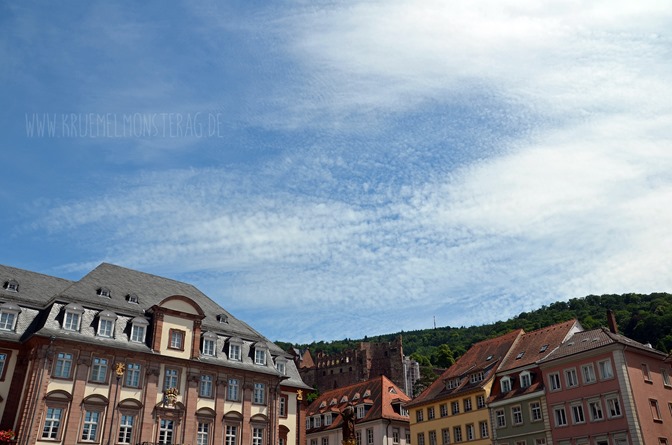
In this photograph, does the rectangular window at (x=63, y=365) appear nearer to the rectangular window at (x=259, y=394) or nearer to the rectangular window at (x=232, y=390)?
the rectangular window at (x=232, y=390)

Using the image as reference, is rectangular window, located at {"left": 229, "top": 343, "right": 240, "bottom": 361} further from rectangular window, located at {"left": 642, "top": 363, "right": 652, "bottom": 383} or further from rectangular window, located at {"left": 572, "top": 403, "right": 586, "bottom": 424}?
rectangular window, located at {"left": 642, "top": 363, "right": 652, "bottom": 383}

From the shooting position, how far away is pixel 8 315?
4550 cm

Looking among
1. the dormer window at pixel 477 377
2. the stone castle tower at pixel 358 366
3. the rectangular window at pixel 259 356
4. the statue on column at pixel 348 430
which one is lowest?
the statue on column at pixel 348 430

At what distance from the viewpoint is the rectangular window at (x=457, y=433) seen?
2362 inches

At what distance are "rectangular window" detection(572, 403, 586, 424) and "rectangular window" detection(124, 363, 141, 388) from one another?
114 ft

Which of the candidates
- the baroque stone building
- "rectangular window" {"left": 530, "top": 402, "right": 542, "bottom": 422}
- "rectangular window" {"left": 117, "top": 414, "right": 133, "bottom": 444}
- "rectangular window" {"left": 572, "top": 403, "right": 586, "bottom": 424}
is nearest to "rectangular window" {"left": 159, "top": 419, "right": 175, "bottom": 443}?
the baroque stone building

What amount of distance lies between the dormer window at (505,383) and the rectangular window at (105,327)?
34.8 metres

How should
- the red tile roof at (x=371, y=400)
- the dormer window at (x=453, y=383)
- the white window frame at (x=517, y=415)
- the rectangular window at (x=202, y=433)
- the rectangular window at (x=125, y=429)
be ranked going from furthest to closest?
the red tile roof at (x=371, y=400), the dormer window at (x=453, y=383), the white window frame at (x=517, y=415), the rectangular window at (x=202, y=433), the rectangular window at (x=125, y=429)

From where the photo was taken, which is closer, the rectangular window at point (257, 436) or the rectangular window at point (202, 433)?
the rectangular window at point (202, 433)

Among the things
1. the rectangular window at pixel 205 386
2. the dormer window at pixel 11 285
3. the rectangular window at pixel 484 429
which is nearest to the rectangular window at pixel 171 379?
the rectangular window at pixel 205 386

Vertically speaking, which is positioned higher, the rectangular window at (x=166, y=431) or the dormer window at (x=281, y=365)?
the dormer window at (x=281, y=365)

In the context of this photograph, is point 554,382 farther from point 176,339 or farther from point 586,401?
point 176,339

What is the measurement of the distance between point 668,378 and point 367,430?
31.9m

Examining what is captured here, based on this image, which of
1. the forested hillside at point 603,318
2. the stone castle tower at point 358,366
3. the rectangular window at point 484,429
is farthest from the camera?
the stone castle tower at point 358,366
